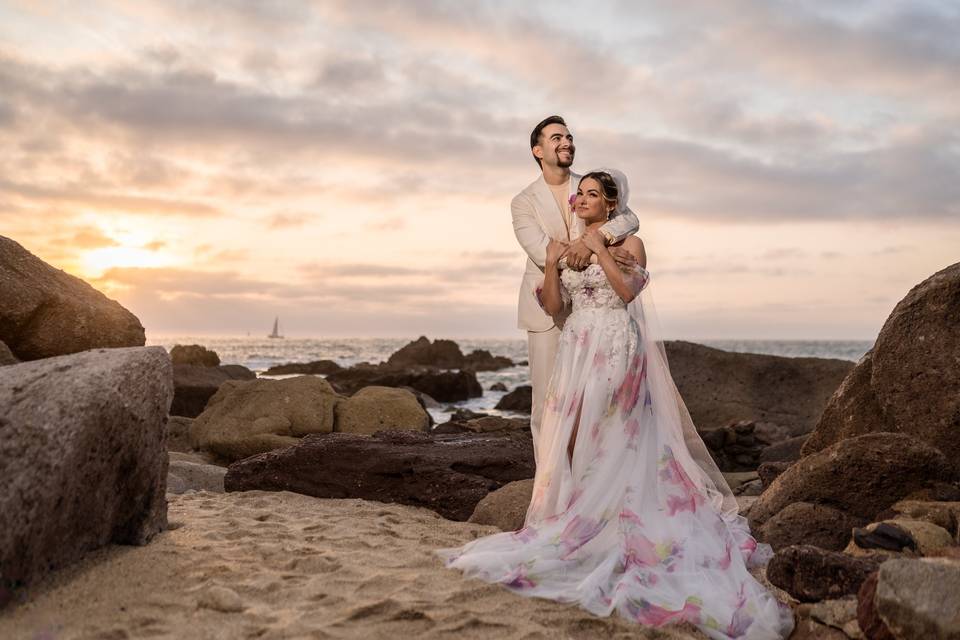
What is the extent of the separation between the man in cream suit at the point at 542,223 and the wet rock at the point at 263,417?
5131mm

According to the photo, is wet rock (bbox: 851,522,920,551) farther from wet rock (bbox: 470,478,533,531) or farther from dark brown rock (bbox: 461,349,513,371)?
dark brown rock (bbox: 461,349,513,371)

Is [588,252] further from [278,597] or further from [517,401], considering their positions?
[517,401]

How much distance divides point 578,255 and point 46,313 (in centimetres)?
563

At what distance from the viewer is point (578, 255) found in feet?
16.6

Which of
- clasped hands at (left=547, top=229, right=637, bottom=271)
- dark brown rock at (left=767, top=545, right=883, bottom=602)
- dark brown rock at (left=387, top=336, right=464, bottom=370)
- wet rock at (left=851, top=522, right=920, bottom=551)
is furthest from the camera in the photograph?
dark brown rock at (left=387, top=336, right=464, bottom=370)

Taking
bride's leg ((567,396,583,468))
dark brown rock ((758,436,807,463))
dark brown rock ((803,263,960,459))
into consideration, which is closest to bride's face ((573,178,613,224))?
bride's leg ((567,396,583,468))

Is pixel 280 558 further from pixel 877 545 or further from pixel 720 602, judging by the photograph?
pixel 877 545

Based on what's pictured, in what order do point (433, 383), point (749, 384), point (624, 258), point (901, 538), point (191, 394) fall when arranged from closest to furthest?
point (901, 538)
point (624, 258)
point (749, 384)
point (191, 394)
point (433, 383)

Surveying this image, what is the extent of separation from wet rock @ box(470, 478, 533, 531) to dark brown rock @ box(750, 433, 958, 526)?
207 centimetres

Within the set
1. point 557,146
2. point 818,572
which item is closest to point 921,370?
point 818,572

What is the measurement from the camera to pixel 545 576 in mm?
4277

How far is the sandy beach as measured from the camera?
139 inches

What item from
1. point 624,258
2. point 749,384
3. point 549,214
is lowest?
point 749,384

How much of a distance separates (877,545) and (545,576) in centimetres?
192
